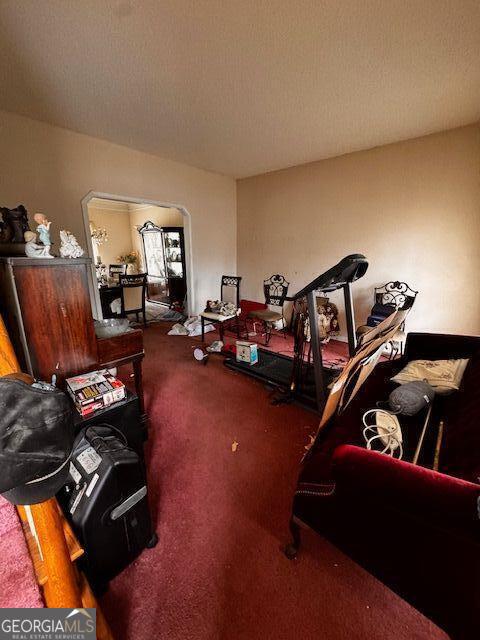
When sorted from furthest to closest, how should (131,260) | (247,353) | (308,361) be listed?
(131,260) < (247,353) < (308,361)

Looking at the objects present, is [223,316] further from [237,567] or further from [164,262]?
[164,262]

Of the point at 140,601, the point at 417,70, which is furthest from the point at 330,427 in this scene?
the point at 417,70

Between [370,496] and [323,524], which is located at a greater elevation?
[370,496]

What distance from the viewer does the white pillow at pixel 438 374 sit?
1.49 metres

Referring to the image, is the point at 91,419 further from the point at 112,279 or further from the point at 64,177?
the point at 112,279

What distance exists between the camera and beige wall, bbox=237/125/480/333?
2941 millimetres

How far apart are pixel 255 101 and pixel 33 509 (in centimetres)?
314

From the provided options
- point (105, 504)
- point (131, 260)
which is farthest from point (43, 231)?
point (131, 260)

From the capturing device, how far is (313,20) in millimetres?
1475

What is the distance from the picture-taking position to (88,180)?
3.12 meters

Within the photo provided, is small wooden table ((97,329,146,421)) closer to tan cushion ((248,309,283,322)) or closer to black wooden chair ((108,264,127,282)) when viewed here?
tan cushion ((248,309,283,322))

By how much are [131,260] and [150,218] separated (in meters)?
1.40

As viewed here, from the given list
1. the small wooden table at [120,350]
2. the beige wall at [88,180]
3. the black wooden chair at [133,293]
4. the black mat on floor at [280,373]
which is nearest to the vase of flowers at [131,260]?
the black wooden chair at [133,293]

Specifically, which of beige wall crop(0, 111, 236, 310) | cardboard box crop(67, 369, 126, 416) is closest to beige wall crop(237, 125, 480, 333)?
beige wall crop(0, 111, 236, 310)
